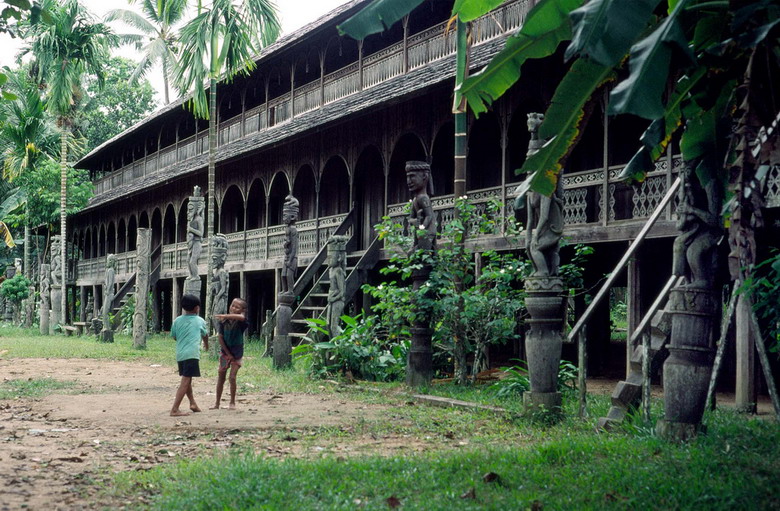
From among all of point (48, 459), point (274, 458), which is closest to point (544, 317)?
point (274, 458)

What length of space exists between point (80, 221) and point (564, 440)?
4101 centimetres

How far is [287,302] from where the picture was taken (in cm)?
1538

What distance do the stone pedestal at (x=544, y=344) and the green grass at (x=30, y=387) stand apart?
7.10 meters

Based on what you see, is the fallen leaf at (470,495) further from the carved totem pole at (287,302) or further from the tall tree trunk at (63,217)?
the tall tree trunk at (63,217)

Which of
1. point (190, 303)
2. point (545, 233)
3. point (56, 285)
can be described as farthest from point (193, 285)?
point (56, 285)

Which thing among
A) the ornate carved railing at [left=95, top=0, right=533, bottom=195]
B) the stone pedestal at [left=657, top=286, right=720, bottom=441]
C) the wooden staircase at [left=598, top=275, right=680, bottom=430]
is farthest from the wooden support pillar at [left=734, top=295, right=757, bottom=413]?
the ornate carved railing at [left=95, top=0, right=533, bottom=195]

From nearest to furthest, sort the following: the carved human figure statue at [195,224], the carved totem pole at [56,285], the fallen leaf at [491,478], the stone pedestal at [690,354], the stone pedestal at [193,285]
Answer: the fallen leaf at [491,478] < the stone pedestal at [690,354] < the carved human figure statue at [195,224] < the stone pedestal at [193,285] < the carved totem pole at [56,285]

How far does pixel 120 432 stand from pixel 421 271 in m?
4.96

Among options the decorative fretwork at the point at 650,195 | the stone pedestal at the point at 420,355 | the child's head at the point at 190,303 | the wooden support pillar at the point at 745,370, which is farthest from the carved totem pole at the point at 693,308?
the decorative fretwork at the point at 650,195

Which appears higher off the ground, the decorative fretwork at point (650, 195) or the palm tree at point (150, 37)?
the palm tree at point (150, 37)

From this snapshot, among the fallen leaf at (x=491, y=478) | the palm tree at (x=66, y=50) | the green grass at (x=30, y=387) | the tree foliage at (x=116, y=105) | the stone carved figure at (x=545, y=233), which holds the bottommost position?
the green grass at (x=30, y=387)

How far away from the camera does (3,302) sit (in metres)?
53.2

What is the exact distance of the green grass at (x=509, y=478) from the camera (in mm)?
5062

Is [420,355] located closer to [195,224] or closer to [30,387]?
[30,387]
